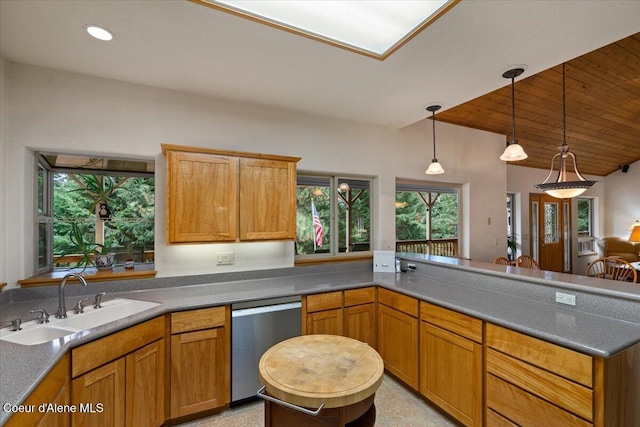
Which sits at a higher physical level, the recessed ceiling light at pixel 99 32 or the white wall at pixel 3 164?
the recessed ceiling light at pixel 99 32

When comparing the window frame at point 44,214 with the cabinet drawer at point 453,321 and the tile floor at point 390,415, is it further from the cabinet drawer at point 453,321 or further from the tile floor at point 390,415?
the cabinet drawer at point 453,321

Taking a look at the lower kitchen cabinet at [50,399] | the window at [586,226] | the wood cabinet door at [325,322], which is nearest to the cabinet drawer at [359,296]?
the wood cabinet door at [325,322]

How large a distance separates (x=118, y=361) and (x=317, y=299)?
1.47m

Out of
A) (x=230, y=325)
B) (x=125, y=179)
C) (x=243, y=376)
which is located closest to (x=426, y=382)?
(x=243, y=376)

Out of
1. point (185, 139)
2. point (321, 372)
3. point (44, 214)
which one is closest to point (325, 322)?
point (321, 372)

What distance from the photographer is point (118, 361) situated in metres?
1.74

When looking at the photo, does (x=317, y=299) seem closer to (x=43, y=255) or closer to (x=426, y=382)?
(x=426, y=382)

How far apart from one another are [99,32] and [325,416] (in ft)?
8.34

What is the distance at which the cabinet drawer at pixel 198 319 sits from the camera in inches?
82.0

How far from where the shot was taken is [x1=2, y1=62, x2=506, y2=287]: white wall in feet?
7.20

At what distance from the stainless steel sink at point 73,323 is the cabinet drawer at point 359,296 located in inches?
62.6

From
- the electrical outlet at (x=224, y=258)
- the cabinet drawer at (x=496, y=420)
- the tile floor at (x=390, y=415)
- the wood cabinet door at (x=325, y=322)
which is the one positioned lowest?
the tile floor at (x=390, y=415)

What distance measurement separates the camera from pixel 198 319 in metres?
2.14

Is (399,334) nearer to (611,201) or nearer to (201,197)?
(201,197)
